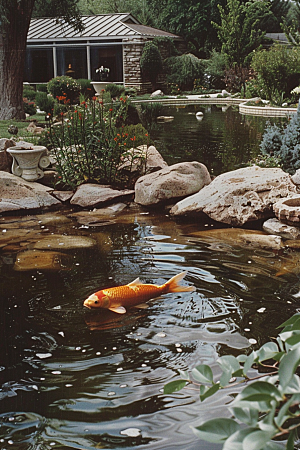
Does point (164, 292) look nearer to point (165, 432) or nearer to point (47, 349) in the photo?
point (47, 349)

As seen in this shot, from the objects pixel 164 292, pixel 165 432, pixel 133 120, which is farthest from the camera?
pixel 133 120

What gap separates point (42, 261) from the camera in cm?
571

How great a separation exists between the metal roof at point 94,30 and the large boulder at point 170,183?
802 inches

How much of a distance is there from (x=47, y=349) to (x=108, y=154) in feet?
15.9

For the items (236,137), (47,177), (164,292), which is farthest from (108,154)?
(236,137)

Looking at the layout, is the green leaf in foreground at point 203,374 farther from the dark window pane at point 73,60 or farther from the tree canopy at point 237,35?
the dark window pane at point 73,60

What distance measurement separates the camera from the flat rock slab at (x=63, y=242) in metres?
6.21

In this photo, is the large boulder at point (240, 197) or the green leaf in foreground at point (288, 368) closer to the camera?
the green leaf in foreground at point (288, 368)

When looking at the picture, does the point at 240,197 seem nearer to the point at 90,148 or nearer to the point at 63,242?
the point at 63,242

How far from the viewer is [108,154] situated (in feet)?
27.0

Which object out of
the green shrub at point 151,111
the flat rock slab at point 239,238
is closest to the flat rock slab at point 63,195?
the flat rock slab at point 239,238

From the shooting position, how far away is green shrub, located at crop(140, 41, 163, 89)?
2716 centimetres

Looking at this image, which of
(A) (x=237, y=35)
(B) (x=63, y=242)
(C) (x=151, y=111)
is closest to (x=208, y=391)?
(B) (x=63, y=242)

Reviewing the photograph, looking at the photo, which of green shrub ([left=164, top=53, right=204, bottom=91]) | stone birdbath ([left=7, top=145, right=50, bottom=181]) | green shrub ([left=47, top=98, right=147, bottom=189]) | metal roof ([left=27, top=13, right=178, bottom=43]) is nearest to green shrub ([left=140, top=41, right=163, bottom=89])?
metal roof ([left=27, top=13, right=178, bottom=43])
